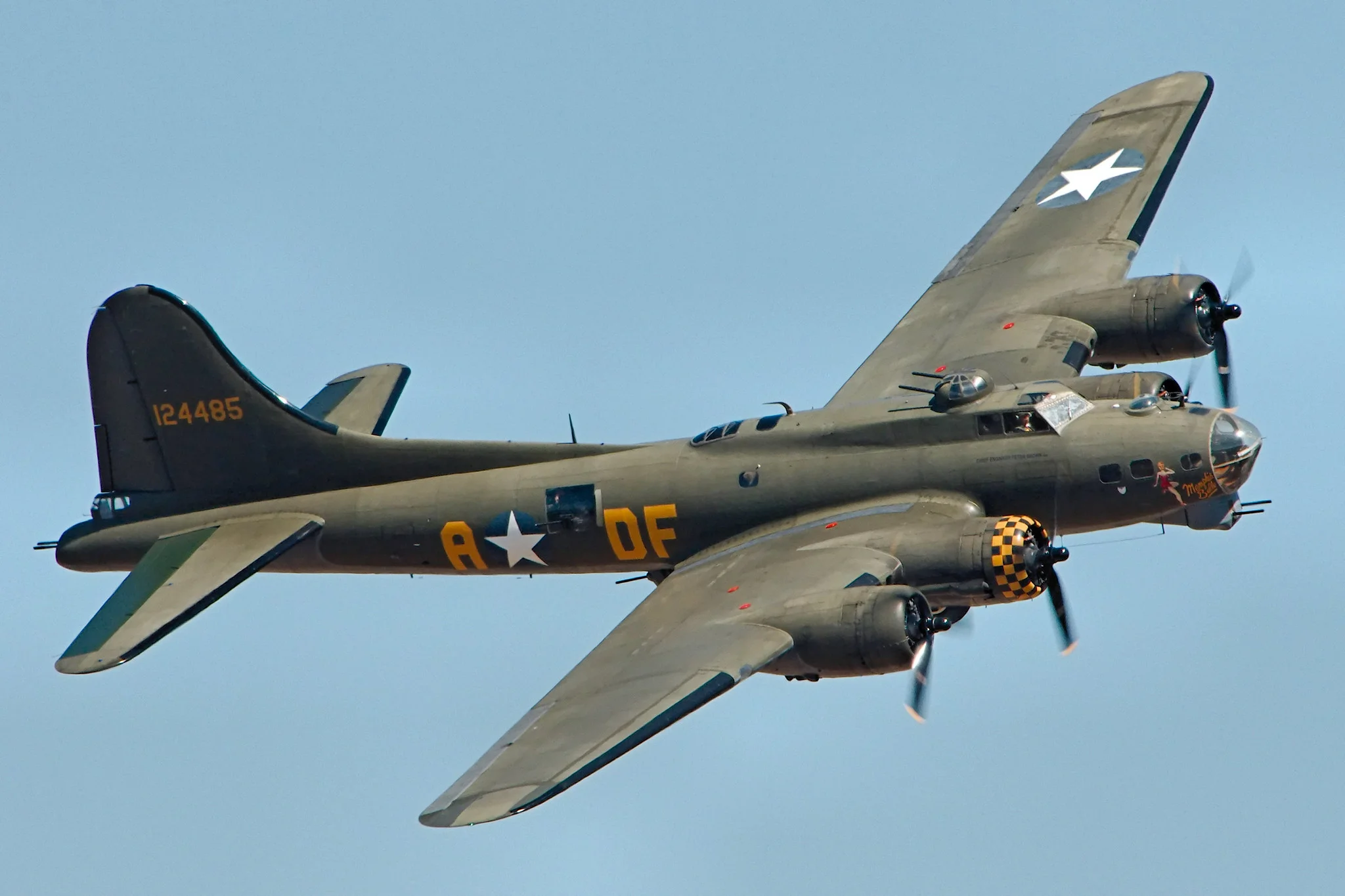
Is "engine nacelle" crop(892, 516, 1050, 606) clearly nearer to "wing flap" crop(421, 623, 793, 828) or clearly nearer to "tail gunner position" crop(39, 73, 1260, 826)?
"tail gunner position" crop(39, 73, 1260, 826)

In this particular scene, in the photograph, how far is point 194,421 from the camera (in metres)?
45.0

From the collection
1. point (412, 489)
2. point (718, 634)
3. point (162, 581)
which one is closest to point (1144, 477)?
point (718, 634)

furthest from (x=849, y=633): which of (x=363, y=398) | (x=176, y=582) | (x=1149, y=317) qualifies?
(x=363, y=398)

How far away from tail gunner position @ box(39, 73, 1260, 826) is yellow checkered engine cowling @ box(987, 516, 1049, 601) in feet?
0.18

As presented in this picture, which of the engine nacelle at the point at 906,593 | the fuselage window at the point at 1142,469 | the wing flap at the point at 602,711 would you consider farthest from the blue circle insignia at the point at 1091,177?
the wing flap at the point at 602,711

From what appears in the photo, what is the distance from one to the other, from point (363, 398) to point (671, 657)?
1256 centimetres

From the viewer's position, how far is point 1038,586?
127 feet

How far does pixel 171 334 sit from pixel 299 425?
10.2 feet

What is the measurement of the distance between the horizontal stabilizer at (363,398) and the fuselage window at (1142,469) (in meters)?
16.0

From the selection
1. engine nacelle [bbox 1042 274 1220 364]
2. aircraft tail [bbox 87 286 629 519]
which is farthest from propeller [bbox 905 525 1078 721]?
aircraft tail [bbox 87 286 629 519]

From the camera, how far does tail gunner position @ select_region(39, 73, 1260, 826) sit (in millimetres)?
38031

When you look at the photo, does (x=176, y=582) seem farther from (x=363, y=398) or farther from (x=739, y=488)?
(x=739, y=488)

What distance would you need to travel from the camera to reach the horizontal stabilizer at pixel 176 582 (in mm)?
39781

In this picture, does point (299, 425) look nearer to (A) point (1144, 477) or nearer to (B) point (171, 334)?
(B) point (171, 334)
